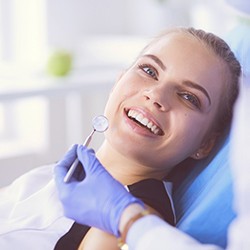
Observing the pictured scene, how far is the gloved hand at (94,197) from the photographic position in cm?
104

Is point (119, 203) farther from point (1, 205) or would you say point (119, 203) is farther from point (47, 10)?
point (47, 10)

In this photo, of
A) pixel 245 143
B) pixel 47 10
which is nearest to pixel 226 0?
pixel 245 143

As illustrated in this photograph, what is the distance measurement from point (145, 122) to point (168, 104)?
0.06 metres

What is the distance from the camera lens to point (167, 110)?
1243 mm

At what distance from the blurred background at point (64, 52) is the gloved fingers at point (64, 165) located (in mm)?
1375

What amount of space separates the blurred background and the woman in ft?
4.12

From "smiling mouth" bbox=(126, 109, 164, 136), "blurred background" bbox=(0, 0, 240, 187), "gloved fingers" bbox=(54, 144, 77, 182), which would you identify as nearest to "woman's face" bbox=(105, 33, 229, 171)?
"smiling mouth" bbox=(126, 109, 164, 136)

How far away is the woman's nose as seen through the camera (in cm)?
124

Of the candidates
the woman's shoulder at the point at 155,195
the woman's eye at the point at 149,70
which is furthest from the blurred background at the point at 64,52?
the woman's shoulder at the point at 155,195

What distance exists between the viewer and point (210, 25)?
2570mm

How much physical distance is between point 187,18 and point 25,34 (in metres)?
0.75

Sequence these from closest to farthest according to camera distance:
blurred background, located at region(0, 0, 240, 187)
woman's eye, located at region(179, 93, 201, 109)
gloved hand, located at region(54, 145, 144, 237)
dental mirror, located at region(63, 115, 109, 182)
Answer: gloved hand, located at region(54, 145, 144, 237) < dental mirror, located at region(63, 115, 109, 182) < woman's eye, located at region(179, 93, 201, 109) < blurred background, located at region(0, 0, 240, 187)

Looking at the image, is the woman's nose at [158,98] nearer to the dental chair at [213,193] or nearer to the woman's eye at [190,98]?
the woman's eye at [190,98]

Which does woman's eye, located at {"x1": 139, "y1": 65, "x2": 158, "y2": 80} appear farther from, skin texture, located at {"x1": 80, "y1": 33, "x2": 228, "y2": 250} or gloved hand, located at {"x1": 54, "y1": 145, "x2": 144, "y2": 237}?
gloved hand, located at {"x1": 54, "y1": 145, "x2": 144, "y2": 237}
